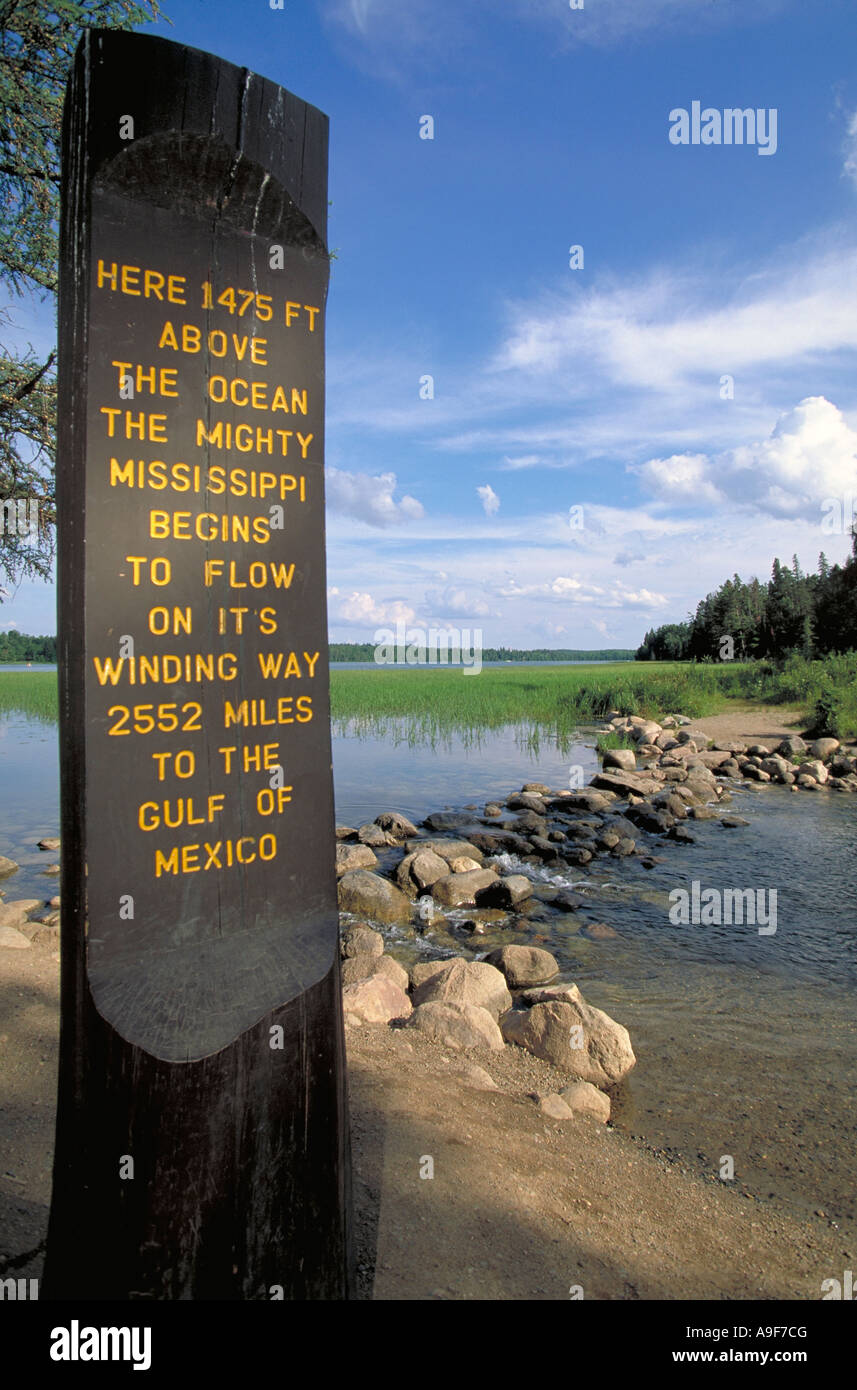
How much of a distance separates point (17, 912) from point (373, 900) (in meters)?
3.97

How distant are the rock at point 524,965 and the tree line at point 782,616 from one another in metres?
31.3

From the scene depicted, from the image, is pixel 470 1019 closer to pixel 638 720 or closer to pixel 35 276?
pixel 35 276

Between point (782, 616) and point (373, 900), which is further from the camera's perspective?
point (782, 616)

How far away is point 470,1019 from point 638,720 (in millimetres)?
25972

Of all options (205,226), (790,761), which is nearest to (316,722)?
(205,226)

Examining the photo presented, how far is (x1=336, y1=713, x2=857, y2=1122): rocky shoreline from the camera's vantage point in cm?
566

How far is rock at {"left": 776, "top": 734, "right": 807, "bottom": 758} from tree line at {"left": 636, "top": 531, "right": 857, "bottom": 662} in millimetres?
13253

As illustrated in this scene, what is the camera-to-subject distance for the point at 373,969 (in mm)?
6707

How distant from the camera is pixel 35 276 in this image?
970 cm

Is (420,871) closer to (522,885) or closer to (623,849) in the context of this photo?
(522,885)

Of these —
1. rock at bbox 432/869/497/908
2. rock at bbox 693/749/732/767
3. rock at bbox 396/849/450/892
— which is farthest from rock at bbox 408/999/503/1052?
rock at bbox 693/749/732/767

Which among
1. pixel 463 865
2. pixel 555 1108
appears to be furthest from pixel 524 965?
pixel 463 865

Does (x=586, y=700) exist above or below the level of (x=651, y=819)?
above

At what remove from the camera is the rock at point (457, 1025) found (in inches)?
220
